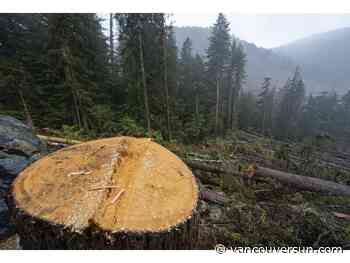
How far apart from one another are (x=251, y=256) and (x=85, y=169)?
212 centimetres

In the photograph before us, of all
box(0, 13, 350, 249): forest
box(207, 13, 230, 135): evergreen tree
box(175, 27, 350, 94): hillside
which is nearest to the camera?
box(0, 13, 350, 249): forest

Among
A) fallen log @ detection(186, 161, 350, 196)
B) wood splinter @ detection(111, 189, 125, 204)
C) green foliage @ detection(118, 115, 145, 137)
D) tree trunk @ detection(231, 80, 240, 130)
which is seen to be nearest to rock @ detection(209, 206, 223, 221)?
fallen log @ detection(186, 161, 350, 196)

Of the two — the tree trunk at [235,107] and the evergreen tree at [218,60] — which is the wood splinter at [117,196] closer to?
the evergreen tree at [218,60]

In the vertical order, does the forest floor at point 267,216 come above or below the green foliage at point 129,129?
below

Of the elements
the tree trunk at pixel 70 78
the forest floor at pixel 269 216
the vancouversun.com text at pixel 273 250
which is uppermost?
the tree trunk at pixel 70 78

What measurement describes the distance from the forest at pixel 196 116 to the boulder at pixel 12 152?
16 centimetres

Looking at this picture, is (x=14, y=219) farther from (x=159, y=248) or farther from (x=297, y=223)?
(x=297, y=223)

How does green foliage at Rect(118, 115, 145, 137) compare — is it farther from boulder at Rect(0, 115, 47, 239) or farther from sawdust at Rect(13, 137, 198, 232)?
sawdust at Rect(13, 137, 198, 232)

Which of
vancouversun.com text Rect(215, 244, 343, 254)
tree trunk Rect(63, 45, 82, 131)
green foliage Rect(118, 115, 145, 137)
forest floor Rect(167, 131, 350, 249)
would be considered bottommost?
forest floor Rect(167, 131, 350, 249)

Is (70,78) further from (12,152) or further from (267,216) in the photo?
(267,216)

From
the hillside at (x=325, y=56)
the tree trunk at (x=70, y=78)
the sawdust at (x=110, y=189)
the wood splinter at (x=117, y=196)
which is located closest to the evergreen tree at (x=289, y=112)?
the hillside at (x=325, y=56)

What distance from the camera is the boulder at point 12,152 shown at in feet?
8.00

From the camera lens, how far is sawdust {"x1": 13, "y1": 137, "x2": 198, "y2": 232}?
1352mm

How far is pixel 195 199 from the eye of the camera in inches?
63.6
